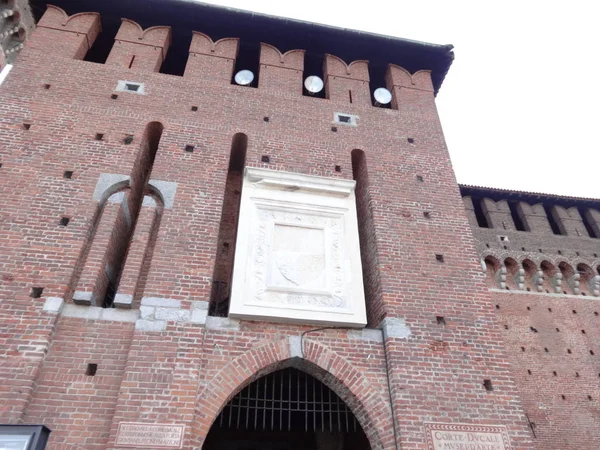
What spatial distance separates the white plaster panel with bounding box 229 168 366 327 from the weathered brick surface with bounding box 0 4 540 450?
0.33 m

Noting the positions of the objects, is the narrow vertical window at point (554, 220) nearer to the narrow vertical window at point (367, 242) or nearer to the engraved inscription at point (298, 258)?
the narrow vertical window at point (367, 242)

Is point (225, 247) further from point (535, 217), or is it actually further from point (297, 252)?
point (535, 217)

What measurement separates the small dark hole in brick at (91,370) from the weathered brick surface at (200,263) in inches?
3.2

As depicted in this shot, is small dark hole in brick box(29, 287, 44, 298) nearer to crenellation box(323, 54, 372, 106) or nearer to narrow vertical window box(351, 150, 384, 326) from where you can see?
narrow vertical window box(351, 150, 384, 326)

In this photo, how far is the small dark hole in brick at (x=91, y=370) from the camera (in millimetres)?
5618

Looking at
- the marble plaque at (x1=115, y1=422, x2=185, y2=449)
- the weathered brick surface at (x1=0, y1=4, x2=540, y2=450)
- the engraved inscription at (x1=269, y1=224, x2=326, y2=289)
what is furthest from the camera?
the engraved inscription at (x1=269, y1=224, x2=326, y2=289)

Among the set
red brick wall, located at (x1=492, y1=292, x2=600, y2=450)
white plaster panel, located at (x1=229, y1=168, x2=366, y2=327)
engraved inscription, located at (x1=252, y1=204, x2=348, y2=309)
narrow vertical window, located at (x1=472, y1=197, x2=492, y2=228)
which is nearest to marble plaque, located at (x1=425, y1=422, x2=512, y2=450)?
white plaster panel, located at (x1=229, y1=168, x2=366, y2=327)

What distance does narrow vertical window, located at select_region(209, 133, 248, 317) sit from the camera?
7.32 metres

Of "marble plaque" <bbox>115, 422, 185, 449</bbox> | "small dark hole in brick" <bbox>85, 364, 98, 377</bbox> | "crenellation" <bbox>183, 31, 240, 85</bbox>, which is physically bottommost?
"marble plaque" <bbox>115, 422, 185, 449</bbox>

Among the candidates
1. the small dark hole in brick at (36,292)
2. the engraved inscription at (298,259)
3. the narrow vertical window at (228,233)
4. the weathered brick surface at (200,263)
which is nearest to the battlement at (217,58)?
the weathered brick surface at (200,263)

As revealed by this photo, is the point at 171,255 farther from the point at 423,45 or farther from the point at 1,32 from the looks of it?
the point at 1,32

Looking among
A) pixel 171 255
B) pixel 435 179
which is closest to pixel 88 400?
pixel 171 255

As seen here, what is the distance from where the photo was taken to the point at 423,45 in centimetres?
1133

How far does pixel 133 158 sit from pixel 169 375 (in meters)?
3.95
